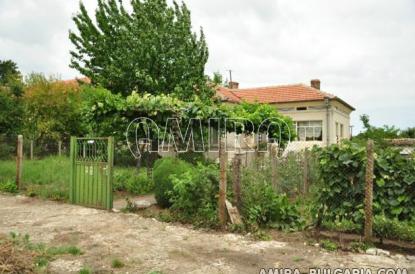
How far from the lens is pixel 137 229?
7441 millimetres

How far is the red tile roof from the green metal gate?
16.0 m

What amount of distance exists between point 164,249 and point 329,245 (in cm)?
253

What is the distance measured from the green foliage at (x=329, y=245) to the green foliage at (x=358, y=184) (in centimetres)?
47

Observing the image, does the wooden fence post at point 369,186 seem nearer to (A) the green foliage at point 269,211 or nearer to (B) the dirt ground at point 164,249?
(B) the dirt ground at point 164,249

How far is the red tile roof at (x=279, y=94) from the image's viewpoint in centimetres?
2659

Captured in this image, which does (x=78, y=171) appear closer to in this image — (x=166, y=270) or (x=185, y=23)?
(x=166, y=270)

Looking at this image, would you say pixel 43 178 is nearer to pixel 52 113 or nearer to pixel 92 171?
pixel 92 171

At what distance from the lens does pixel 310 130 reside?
89.8ft

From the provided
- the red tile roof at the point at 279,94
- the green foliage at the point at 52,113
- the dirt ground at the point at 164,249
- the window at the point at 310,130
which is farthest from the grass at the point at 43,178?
the window at the point at 310,130

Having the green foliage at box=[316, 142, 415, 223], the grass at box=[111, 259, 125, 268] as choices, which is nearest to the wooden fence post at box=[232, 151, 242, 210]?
the green foliage at box=[316, 142, 415, 223]

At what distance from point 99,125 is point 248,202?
7.30 m

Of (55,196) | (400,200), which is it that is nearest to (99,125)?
(55,196)

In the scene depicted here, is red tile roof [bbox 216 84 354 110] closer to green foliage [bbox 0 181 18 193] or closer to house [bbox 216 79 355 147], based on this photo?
house [bbox 216 79 355 147]

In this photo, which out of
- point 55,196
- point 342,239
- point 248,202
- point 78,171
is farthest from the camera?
point 55,196
